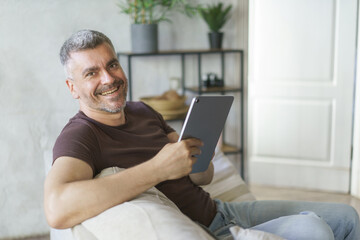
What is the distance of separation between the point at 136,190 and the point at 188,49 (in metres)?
2.25

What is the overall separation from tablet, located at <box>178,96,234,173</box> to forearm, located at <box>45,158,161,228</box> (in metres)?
0.26

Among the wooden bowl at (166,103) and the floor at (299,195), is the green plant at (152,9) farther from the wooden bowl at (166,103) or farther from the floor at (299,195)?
the floor at (299,195)

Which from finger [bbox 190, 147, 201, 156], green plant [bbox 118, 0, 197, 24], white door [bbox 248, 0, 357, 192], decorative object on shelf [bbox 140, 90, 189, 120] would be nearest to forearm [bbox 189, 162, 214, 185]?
finger [bbox 190, 147, 201, 156]

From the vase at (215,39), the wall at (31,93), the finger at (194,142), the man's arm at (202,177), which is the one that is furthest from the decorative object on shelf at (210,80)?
the finger at (194,142)

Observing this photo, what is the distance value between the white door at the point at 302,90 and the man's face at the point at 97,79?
215 centimetres

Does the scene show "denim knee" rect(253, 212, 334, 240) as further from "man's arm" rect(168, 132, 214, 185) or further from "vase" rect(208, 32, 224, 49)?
"vase" rect(208, 32, 224, 49)

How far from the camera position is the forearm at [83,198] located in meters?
1.22

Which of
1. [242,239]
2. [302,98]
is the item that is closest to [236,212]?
[242,239]

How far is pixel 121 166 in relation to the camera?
4.98 feet

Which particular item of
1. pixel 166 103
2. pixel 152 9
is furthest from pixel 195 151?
pixel 152 9

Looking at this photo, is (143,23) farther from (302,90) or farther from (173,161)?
(173,161)

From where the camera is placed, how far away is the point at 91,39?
5.25ft

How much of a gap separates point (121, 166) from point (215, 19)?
2.06m

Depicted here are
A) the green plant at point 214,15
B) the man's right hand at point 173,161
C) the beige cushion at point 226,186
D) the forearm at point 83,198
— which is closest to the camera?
the forearm at point 83,198
